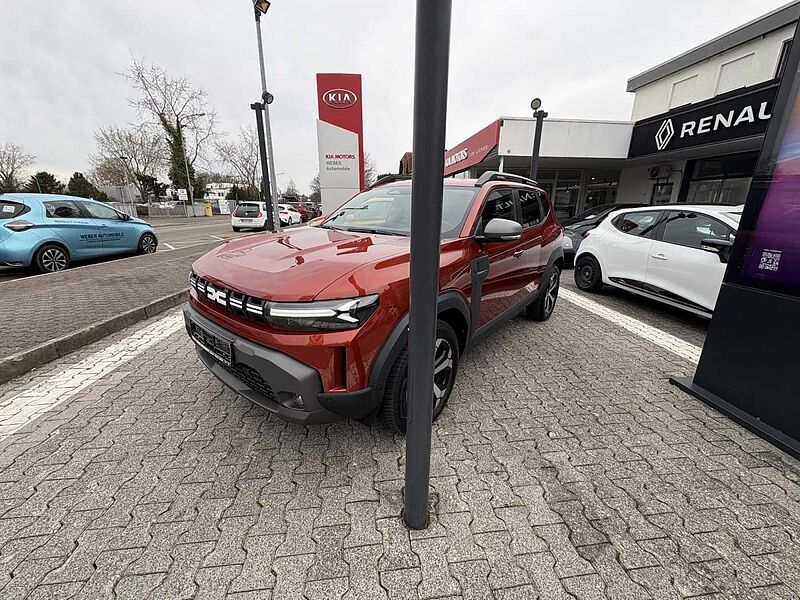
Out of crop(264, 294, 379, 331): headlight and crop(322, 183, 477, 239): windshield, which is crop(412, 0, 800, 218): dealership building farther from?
crop(264, 294, 379, 331): headlight

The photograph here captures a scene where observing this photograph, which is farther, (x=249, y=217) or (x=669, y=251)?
(x=249, y=217)

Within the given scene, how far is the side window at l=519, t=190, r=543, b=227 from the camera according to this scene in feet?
12.7

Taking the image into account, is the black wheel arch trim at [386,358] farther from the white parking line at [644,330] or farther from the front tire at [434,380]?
the white parking line at [644,330]

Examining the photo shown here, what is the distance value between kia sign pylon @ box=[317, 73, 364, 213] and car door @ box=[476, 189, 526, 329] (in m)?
7.16

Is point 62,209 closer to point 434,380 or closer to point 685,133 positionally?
point 434,380

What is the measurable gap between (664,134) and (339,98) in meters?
9.90

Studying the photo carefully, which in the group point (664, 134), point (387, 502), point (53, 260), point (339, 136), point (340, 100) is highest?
point (340, 100)

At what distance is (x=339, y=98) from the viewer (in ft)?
31.9

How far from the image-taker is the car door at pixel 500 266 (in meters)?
2.98

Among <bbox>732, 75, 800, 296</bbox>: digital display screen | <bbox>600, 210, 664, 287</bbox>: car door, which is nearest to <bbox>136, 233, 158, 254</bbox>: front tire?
<bbox>600, 210, 664, 287</bbox>: car door

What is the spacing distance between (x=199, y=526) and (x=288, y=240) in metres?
1.85

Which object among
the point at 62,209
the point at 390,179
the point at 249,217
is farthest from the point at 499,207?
the point at 249,217

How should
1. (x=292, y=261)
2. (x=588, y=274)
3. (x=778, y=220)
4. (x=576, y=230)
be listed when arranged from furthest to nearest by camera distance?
(x=576, y=230) < (x=588, y=274) < (x=778, y=220) < (x=292, y=261)

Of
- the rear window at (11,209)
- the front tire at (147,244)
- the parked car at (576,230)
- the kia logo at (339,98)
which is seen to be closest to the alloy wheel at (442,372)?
the parked car at (576,230)
